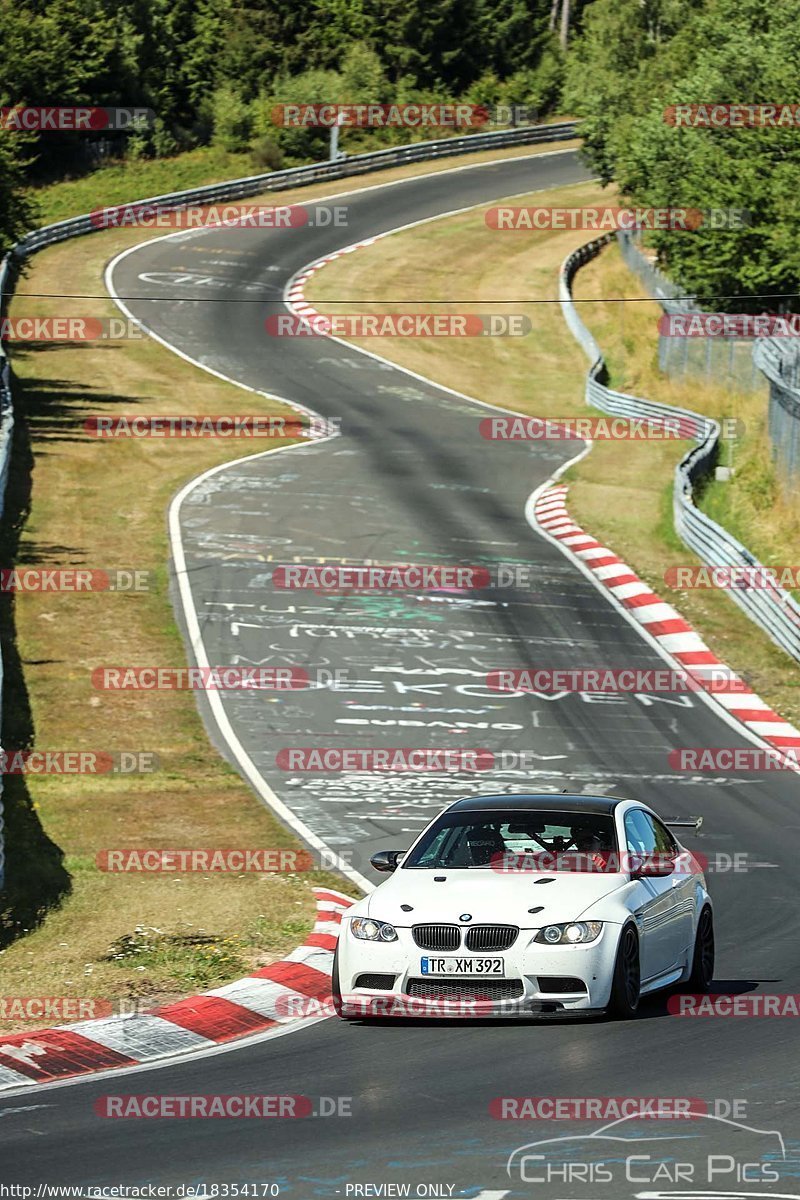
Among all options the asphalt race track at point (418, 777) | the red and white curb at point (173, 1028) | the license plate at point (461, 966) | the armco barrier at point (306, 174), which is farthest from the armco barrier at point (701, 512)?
the license plate at point (461, 966)

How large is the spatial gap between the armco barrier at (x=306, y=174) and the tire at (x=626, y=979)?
140 feet

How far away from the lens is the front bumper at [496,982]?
11289mm

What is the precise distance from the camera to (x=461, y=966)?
37.4 feet

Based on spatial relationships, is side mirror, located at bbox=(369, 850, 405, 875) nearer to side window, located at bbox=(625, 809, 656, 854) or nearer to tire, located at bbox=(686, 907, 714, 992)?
side window, located at bbox=(625, 809, 656, 854)

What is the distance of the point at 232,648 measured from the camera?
28.3 meters

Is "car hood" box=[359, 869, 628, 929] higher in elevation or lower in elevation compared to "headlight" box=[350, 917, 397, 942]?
higher

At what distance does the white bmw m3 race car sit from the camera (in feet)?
37.2

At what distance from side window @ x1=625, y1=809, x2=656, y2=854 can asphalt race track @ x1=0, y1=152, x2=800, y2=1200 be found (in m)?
1.09

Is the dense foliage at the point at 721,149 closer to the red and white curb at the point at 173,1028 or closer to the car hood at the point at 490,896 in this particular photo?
the red and white curb at the point at 173,1028

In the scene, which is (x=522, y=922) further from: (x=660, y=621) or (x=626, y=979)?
(x=660, y=621)

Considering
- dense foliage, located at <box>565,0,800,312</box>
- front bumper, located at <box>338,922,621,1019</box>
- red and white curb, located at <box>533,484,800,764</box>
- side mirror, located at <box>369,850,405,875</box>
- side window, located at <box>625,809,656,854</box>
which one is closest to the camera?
front bumper, located at <box>338,922,621,1019</box>

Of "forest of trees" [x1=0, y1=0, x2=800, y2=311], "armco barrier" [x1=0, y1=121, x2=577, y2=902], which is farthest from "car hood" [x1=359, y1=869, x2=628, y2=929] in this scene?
"armco barrier" [x1=0, y1=121, x2=577, y2=902]

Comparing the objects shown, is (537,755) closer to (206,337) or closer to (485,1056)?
(485,1056)

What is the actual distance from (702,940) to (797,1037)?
6.79ft
